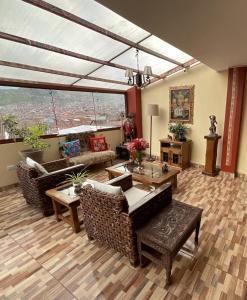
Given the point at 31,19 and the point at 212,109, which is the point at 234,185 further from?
the point at 31,19

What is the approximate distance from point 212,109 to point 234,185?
174 cm

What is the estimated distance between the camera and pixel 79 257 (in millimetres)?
1988

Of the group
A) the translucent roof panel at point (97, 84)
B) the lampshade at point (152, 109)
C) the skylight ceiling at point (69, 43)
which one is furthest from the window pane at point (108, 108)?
the lampshade at point (152, 109)

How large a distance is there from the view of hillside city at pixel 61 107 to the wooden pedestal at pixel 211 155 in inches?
117

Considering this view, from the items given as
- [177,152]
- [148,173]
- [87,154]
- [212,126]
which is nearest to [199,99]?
[212,126]

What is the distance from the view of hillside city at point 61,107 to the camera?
3875mm

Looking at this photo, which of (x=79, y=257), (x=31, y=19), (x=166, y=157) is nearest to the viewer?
(x=79, y=257)

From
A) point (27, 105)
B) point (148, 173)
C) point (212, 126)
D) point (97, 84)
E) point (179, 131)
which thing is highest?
point (97, 84)

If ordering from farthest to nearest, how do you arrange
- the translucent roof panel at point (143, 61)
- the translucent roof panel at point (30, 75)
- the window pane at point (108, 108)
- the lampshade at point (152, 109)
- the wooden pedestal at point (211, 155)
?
the window pane at point (108, 108) → the lampshade at point (152, 109) → the wooden pedestal at point (211, 155) → the translucent roof panel at point (143, 61) → the translucent roof panel at point (30, 75)

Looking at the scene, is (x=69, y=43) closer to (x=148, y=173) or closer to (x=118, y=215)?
(x=148, y=173)

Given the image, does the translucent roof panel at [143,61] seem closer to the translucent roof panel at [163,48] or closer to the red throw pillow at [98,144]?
the translucent roof panel at [163,48]

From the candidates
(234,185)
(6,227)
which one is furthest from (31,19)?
(234,185)

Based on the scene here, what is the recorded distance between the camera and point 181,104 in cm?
467

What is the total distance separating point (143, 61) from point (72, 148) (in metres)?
2.59
